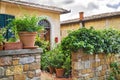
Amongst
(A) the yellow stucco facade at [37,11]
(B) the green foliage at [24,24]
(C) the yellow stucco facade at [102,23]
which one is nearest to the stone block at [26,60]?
(B) the green foliage at [24,24]

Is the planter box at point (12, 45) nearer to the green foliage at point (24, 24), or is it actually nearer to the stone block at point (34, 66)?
the green foliage at point (24, 24)

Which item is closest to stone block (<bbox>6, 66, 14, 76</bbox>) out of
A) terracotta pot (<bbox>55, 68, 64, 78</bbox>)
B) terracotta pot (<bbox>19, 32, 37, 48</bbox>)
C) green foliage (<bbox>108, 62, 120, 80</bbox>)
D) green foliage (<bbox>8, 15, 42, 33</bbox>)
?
terracotta pot (<bbox>19, 32, 37, 48</bbox>)

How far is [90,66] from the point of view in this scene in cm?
775

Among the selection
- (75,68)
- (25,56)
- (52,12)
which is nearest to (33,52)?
(25,56)

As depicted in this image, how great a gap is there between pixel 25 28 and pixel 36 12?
754 centimetres

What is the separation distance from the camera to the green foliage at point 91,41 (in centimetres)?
736

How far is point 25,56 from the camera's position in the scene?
5.46 m

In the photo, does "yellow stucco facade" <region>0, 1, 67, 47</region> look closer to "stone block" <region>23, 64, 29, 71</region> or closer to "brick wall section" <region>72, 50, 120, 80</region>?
"brick wall section" <region>72, 50, 120, 80</region>

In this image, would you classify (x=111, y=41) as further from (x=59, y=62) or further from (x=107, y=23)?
(x=107, y=23)

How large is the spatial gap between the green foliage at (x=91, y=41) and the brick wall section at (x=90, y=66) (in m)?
0.21

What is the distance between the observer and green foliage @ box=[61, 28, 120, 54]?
290 inches

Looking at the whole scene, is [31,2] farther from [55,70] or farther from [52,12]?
[55,70]

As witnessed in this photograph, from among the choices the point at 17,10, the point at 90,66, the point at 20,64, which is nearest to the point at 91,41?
the point at 90,66

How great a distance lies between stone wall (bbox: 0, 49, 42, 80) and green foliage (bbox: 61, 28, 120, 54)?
1.85 m
